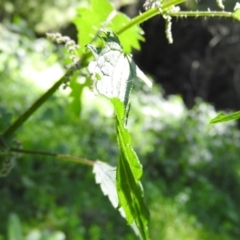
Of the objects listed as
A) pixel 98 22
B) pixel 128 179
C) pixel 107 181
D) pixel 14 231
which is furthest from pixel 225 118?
pixel 14 231

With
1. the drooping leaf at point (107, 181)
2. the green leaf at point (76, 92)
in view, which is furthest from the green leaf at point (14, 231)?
the drooping leaf at point (107, 181)

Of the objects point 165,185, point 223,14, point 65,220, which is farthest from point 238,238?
point 223,14

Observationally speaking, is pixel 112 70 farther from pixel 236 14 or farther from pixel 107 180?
pixel 107 180

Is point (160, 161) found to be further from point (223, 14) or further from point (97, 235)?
point (223, 14)

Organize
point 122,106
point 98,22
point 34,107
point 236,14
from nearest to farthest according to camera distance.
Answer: point 122,106 → point 236,14 → point 34,107 → point 98,22

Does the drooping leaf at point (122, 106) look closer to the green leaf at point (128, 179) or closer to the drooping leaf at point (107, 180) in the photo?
the green leaf at point (128, 179)
